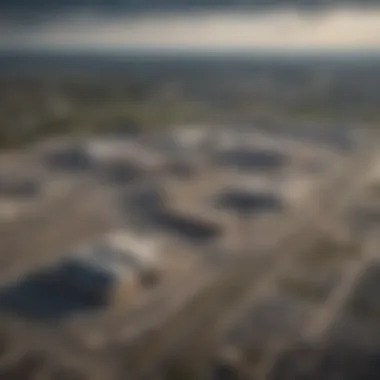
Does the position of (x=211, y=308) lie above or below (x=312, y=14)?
below

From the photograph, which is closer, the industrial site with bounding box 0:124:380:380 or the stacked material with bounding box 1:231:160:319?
the industrial site with bounding box 0:124:380:380

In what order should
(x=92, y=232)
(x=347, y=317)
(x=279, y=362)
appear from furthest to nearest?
(x=92, y=232), (x=347, y=317), (x=279, y=362)

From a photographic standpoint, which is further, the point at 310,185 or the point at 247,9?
the point at 247,9

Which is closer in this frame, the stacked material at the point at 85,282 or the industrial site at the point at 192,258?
the industrial site at the point at 192,258

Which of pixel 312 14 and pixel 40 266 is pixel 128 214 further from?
pixel 312 14

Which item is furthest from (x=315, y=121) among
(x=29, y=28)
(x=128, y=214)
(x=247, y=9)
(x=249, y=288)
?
(x=29, y=28)

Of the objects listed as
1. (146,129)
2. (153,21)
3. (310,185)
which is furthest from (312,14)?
(310,185)

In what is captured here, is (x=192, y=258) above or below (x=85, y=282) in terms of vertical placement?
above

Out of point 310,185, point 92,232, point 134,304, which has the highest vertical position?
point 310,185

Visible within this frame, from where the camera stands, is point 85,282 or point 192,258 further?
point 192,258

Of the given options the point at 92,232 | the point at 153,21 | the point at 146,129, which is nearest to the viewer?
the point at 92,232
